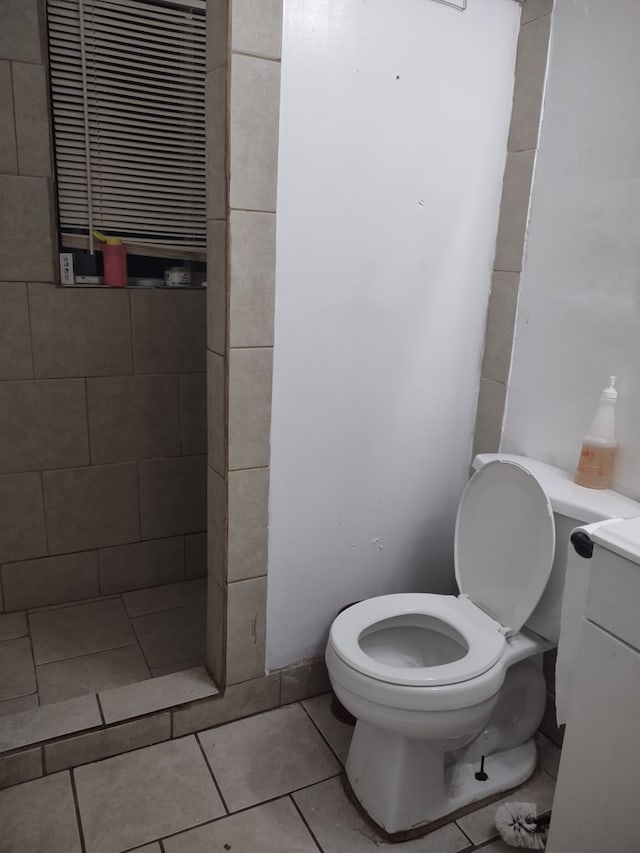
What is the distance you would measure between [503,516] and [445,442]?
36 centimetres

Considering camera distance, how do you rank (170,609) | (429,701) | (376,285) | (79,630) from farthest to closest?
1. (170,609)
2. (79,630)
3. (376,285)
4. (429,701)

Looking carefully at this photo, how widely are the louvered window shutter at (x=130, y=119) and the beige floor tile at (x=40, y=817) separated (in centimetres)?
149

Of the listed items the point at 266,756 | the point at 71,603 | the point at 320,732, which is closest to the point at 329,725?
the point at 320,732

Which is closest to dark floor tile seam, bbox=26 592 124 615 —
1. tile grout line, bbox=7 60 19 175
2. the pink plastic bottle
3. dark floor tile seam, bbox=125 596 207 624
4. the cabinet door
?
dark floor tile seam, bbox=125 596 207 624

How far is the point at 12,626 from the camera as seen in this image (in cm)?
212

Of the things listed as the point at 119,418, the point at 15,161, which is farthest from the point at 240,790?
the point at 15,161

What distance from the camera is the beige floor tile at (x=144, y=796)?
57.7 inches

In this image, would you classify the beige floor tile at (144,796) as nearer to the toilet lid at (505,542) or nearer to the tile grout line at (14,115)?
the toilet lid at (505,542)

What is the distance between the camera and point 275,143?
1.46 metres

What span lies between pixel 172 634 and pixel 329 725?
23.6 inches

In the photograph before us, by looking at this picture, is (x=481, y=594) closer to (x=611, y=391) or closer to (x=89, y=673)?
(x=611, y=391)

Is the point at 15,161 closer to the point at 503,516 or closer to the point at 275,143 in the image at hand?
the point at 275,143

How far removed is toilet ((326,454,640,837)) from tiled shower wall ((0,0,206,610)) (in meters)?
0.99

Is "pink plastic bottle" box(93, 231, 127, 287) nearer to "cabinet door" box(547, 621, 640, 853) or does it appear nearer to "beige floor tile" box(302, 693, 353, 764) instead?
"beige floor tile" box(302, 693, 353, 764)
